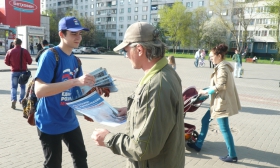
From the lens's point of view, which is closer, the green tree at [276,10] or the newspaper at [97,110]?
the newspaper at [97,110]

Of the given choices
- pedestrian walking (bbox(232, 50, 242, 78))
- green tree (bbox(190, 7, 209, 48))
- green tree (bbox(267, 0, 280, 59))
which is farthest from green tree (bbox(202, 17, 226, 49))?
pedestrian walking (bbox(232, 50, 242, 78))

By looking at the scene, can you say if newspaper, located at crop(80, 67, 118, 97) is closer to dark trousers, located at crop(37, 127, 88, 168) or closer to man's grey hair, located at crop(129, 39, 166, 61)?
dark trousers, located at crop(37, 127, 88, 168)

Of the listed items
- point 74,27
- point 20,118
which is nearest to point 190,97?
point 74,27

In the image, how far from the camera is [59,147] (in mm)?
2707

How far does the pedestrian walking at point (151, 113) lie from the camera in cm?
153

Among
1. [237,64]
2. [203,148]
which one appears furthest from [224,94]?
[237,64]

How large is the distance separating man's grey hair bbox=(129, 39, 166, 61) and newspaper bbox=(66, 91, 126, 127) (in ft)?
2.08

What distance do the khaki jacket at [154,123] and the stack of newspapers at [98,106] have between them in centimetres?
32

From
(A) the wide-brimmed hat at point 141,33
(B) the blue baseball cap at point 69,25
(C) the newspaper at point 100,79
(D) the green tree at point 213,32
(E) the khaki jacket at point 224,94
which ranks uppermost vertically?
(D) the green tree at point 213,32

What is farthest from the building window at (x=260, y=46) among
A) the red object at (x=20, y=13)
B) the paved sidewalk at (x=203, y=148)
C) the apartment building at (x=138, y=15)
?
the paved sidewalk at (x=203, y=148)

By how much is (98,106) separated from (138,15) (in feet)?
260

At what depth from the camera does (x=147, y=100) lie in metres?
1.53

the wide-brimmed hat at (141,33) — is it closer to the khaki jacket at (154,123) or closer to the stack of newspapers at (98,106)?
the khaki jacket at (154,123)

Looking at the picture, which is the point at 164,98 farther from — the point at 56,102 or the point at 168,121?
the point at 56,102
